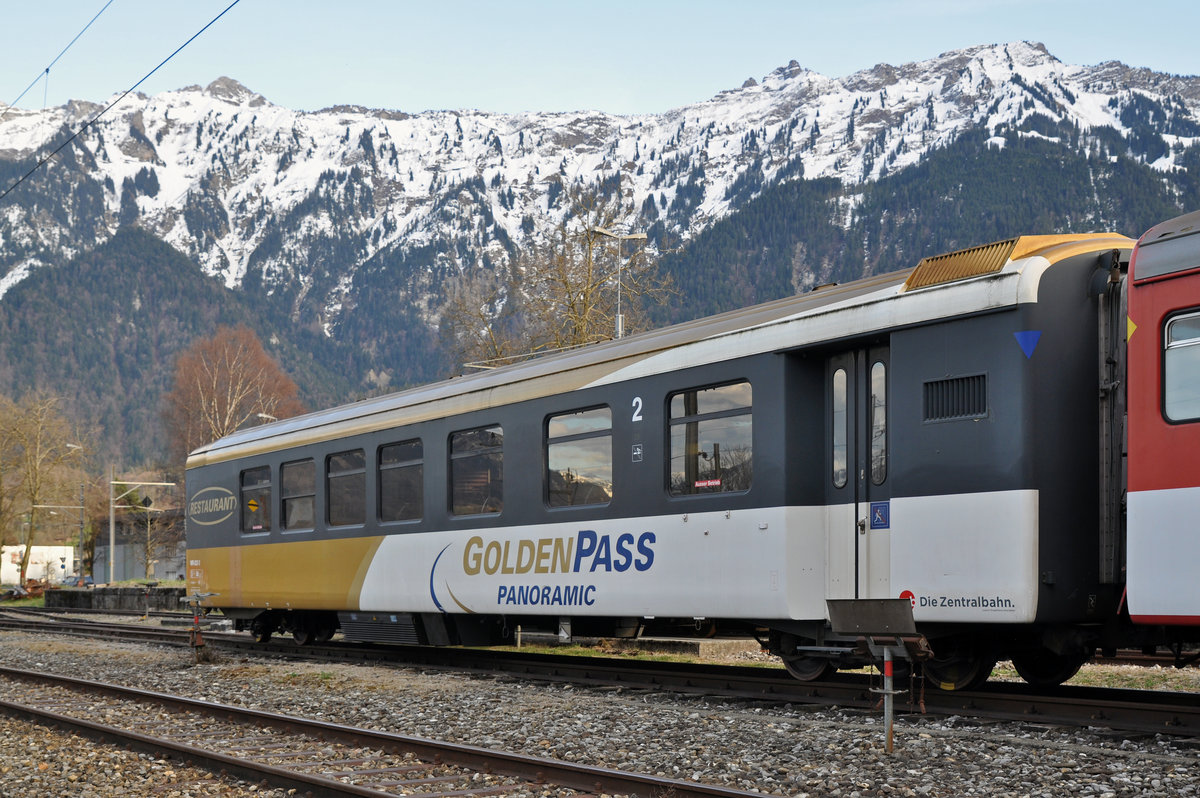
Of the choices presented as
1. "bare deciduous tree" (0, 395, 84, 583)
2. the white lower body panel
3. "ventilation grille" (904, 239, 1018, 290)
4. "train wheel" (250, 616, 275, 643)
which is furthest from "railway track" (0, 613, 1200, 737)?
"bare deciduous tree" (0, 395, 84, 583)

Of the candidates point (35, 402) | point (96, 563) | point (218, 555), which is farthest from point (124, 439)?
point (218, 555)

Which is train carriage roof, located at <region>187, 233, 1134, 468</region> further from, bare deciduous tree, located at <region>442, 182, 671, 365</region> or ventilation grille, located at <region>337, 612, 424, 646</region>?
bare deciduous tree, located at <region>442, 182, 671, 365</region>

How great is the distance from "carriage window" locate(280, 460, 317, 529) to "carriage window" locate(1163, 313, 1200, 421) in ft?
36.5

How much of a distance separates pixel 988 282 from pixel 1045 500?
5.20ft

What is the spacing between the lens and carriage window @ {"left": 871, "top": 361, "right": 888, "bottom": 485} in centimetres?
963

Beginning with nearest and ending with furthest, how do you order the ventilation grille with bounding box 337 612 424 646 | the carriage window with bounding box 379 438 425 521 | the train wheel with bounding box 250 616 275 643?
the carriage window with bounding box 379 438 425 521, the ventilation grille with bounding box 337 612 424 646, the train wheel with bounding box 250 616 275 643

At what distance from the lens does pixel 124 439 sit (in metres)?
179

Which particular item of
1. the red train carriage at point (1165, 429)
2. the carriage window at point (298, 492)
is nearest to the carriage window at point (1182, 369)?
the red train carriage at point (1165, 429)

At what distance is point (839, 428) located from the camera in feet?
33.2

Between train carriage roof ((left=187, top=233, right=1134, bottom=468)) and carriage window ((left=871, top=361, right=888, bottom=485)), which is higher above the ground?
train carriage roof ((left=187, top=233, right=1134, bottom=468))

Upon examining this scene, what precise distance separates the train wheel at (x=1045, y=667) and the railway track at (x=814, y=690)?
11 centimetres

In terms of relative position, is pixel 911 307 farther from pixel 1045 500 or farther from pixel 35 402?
pixel 35 402

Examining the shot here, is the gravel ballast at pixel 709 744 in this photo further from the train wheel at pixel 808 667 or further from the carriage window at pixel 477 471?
the carriage window at pixel 477 471

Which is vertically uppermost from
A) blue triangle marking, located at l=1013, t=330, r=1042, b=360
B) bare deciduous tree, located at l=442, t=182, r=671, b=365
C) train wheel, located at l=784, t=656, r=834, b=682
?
bare deciduous tree, located at l=442, t=182, r=671, b=365
